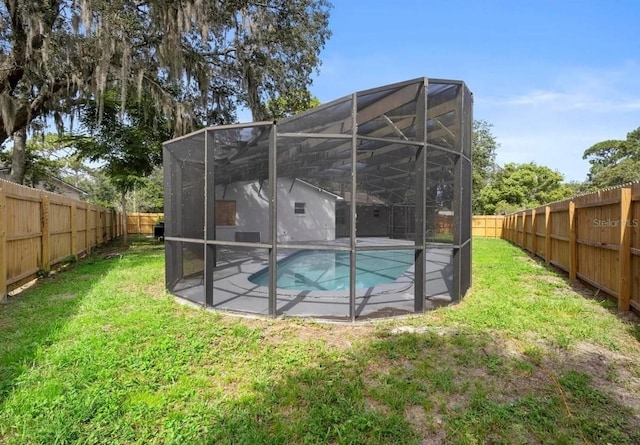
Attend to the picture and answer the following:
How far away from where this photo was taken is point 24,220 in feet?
17.5

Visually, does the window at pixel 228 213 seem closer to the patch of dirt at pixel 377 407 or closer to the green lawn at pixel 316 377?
the green lawn at pixel 316 377

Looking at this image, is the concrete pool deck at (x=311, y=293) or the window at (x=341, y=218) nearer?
the concrete pool deck at (x=311, y=293)

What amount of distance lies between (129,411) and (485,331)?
10.2 ft

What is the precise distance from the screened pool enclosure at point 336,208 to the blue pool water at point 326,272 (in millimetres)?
30

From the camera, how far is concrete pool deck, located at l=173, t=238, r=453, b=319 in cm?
421

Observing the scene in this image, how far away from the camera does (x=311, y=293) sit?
16.7 feet

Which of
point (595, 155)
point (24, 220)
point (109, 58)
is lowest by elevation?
point (24, 220)

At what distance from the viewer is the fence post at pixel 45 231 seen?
607 cm

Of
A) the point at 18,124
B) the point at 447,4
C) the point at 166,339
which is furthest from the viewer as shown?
the point at 18,124

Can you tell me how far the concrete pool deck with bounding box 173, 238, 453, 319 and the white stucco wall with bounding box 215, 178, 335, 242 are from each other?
77 centimetres

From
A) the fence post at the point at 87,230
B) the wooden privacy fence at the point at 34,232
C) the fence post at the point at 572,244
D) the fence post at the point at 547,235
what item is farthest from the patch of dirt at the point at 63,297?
the fence post at the point at 547,235

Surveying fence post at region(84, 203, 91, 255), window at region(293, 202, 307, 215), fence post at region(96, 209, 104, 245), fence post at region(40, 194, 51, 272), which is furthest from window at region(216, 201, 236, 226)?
fence post at region(96, 209, 104, 245)

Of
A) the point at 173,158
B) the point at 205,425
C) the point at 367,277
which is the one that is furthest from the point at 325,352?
the point at 173,158

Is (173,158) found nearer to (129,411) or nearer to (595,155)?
(129,411)
